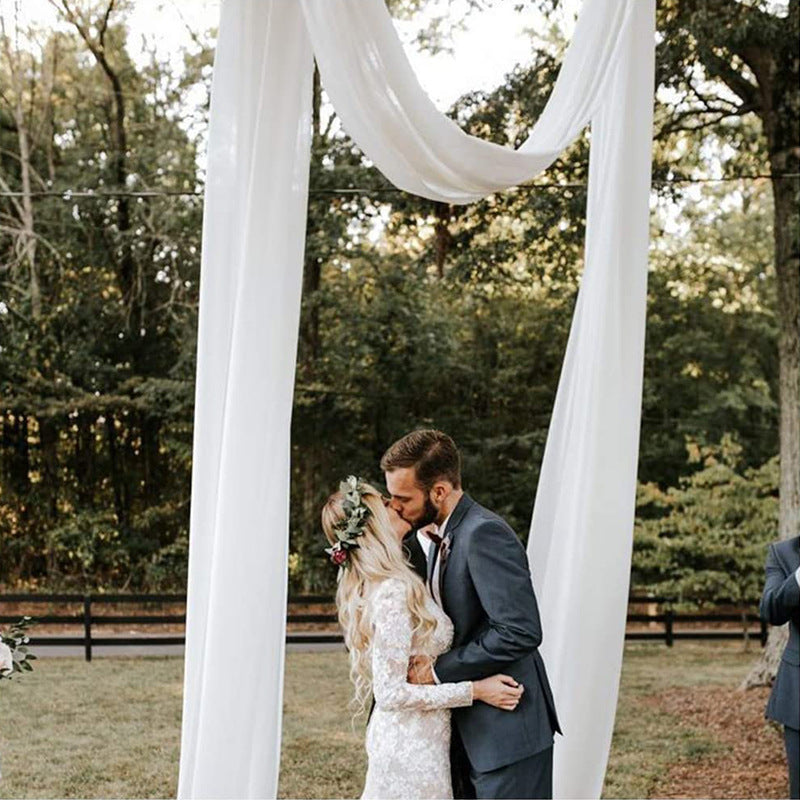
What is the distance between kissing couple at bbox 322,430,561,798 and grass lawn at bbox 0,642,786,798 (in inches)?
151

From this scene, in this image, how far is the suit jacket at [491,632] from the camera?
8.93ft

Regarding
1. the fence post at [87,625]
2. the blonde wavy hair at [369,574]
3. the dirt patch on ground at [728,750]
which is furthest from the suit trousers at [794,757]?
the fence post at [87,625]

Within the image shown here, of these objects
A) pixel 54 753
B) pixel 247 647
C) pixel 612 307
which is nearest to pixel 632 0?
pixel 612 307

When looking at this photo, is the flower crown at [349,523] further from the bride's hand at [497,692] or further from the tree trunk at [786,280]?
the tree trunk at [786,280]

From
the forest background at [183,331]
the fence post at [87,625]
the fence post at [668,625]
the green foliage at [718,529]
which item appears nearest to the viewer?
the fence post at [87,625]

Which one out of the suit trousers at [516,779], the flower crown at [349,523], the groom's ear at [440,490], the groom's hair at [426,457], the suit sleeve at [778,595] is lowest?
the suit trousers at [516,779]

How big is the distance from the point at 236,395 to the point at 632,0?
66.7 inches

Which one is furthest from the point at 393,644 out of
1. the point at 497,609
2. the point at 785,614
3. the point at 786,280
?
the point at 786,280

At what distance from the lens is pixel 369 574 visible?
107 inches

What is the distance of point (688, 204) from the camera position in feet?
41.9

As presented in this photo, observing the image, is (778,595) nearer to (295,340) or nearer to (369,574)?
(369,574)

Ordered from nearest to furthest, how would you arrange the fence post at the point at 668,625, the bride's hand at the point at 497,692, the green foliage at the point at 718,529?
1. the bride's hand at the point at 497,692
2. the green foliage at the point at 718,529
3. the fence post at the point at 668,625

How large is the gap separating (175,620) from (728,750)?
4.81 meters

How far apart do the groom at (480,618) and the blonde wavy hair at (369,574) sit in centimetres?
8
